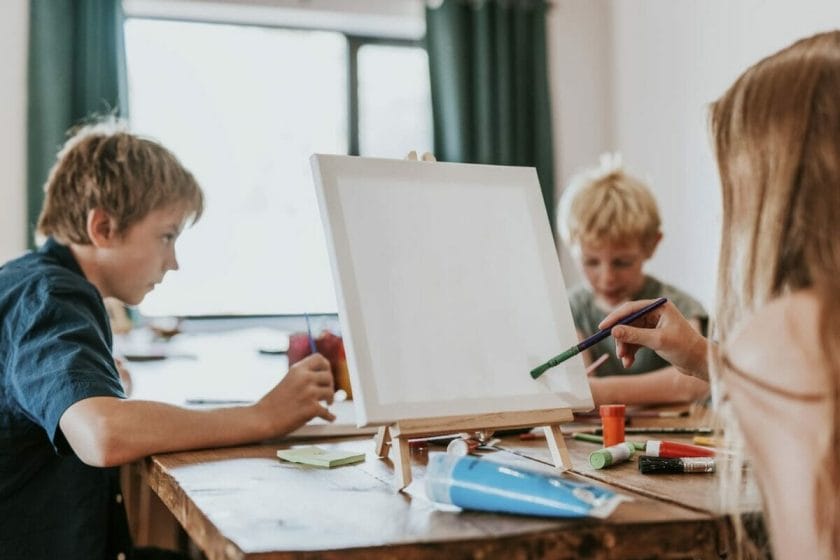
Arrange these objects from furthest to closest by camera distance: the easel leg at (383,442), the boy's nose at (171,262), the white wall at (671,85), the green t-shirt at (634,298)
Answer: the white wall at (671,85) → the green t-shirt at (634,298) → the boy's nose at (171,262) → the easel leg at (383,442)

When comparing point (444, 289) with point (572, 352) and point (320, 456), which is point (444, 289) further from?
point (320, 456)

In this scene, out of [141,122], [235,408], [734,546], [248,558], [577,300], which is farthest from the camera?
[141,122]

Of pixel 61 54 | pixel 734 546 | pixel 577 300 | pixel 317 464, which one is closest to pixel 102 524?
pixel 317 464

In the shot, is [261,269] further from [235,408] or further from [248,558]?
[248,558]

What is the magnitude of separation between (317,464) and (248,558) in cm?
43

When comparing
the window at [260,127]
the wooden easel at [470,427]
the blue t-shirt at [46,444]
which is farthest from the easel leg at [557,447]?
the window at [260,127]

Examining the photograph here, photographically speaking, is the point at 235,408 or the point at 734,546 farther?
the point at 235,408

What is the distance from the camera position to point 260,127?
13.0 ft

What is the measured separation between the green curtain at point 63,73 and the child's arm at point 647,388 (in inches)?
93.0

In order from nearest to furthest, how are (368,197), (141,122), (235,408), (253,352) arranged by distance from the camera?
1. (368,197)
2. (235,408)
3. (253,352)
4. (141,122)

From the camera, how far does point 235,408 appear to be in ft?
4.24

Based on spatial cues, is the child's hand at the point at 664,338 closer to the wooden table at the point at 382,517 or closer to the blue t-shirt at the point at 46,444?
the wooden table at the point at 382,517

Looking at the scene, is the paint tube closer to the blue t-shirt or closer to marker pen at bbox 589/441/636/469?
marker pen at bbox 589/441/636/469

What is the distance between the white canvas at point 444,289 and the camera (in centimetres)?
103
